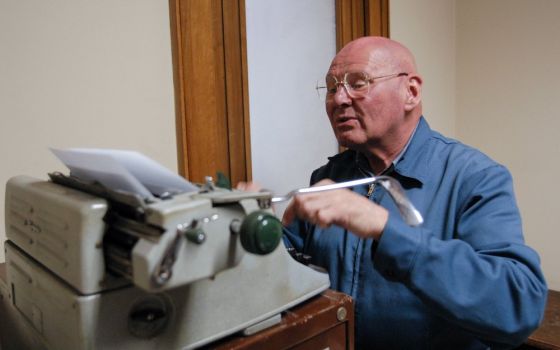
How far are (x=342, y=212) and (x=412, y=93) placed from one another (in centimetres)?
66

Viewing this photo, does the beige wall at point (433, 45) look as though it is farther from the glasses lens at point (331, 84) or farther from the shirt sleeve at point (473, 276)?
the shirt sleeve at point (473, 276)

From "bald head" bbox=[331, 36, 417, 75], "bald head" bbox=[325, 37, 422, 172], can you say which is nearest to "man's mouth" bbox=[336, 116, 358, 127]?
"bald head" bbox=[325, 37, 422, 172]

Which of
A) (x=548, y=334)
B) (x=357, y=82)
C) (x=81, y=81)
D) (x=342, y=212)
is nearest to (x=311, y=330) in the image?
(x=342, y=212)

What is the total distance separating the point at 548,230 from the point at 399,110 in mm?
1633

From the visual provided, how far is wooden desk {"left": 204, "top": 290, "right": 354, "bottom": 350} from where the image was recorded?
63 cm

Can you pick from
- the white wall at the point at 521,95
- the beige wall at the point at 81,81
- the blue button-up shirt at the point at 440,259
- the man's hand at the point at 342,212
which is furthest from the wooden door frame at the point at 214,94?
the white wall at the point at 521,95

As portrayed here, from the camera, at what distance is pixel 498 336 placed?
0.83m

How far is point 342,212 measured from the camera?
2.39ft

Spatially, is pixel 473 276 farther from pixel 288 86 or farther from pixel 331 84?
pixel 288 86

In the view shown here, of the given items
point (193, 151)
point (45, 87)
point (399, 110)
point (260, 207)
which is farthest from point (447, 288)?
point (45, 87)

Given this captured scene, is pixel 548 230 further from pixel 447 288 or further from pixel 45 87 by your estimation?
pixel 45 87

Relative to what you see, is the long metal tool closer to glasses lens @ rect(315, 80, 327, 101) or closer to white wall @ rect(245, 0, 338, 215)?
glasses lens @ rect(315, 80, 327, 101)

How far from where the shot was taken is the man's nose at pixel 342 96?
119 centimetres

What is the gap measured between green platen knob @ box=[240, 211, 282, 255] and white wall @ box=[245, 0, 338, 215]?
1.11m
